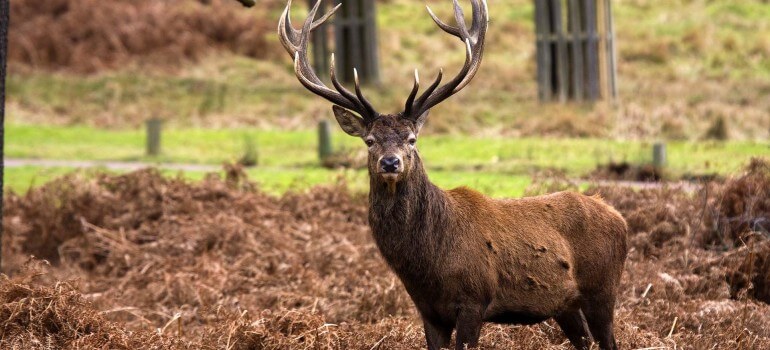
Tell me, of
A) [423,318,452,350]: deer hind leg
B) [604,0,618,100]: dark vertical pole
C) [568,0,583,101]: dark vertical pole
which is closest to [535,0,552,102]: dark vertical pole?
[568,0,583,101]: dark vertical pole

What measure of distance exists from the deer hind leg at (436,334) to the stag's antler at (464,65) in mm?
1568

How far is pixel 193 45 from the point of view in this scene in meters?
36.3

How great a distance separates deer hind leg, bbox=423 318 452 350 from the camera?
9531 mm

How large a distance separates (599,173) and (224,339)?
9464 millimetres

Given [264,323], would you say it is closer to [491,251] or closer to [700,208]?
[491,251]

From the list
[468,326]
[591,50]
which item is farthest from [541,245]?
[591,50]

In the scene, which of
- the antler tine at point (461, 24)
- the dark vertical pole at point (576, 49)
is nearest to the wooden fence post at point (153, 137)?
the dark vertical pole at point (576, 49)

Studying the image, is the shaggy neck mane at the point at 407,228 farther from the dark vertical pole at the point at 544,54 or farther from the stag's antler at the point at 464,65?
the dark vertical pole at the point at 544,54

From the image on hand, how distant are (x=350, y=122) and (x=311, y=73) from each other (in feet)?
2.30

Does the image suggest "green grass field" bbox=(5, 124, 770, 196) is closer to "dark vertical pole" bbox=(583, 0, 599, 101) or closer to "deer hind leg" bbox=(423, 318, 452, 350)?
"dark vertical pole" bbox=(583, 0, 599, 101)

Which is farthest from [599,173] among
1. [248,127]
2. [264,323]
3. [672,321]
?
[248,127]

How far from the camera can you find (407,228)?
966 cm

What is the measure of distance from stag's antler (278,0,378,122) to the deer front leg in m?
1.62

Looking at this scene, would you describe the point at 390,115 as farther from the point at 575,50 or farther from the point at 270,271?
the point at 575,50
